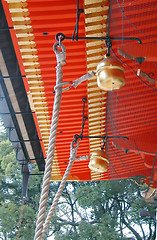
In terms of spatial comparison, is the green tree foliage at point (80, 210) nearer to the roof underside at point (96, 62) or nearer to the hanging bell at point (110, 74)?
the roof underside at point (96, 62)

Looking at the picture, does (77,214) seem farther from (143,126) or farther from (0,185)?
(143,126)

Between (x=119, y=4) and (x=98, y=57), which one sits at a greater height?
(x=98, y=57)

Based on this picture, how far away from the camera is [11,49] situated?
3.77 meters

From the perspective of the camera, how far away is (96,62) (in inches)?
142

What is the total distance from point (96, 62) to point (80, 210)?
11.6 meters

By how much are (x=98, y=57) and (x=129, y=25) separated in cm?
118

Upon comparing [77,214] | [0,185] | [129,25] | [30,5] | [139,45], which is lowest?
[139,45]

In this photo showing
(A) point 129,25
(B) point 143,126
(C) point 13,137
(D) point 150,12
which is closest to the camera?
(D) point 150,12

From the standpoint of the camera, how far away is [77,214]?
14.2 m

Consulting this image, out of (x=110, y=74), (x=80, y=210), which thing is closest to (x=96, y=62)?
(x=110, y=74)

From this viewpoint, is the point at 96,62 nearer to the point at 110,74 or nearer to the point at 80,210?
the point at 110,74

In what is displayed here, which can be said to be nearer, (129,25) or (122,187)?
(129,25)

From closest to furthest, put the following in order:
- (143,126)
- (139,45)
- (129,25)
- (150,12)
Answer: (150,12)
(139,45)
(129,25)
(143,126)

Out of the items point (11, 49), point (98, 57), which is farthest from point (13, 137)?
point (98, 57)
